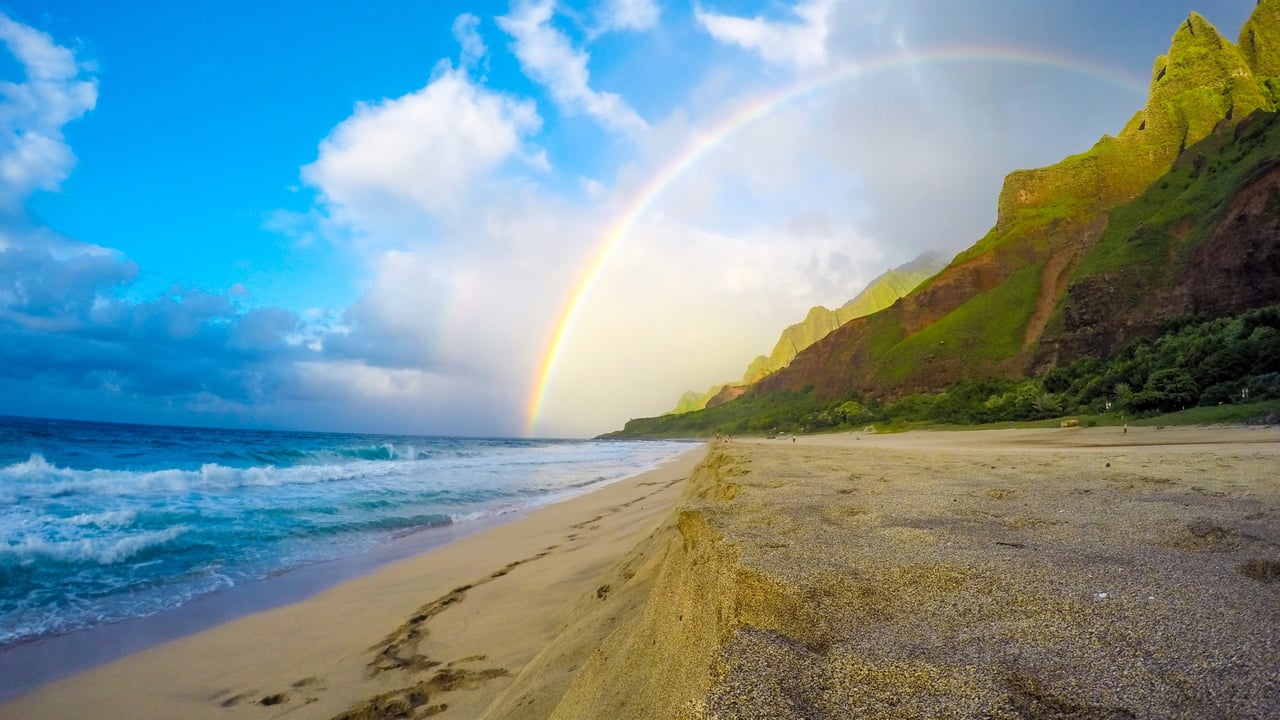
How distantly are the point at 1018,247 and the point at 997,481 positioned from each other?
7732cm

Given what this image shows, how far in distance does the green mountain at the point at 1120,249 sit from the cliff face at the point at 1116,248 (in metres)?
0.13

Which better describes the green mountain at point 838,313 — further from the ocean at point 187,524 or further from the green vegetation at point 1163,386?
the ocean at point 187,524

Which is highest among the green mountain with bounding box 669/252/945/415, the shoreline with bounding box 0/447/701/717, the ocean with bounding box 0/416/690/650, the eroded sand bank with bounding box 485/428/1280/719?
the green mountain with bounding box 669/252/945/415

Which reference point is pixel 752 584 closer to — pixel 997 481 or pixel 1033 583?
pixel 1033 583

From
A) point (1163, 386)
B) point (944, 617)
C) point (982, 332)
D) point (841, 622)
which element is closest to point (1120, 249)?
point (982, 332)

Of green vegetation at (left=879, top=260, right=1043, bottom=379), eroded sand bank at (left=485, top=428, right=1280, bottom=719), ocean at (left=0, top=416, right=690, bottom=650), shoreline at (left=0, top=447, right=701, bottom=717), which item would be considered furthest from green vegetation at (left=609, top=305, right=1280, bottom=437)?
ocean at (left=0, top=416, right=690, bottom=650)

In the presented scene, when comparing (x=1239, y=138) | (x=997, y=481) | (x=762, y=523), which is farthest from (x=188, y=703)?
(x=1239, y=138)

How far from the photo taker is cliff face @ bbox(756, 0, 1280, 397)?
2892 cm

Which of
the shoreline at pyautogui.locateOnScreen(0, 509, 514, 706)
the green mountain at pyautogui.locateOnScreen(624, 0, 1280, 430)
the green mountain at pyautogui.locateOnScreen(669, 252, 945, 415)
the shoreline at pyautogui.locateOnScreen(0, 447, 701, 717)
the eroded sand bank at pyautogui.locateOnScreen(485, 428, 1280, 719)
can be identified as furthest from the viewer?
the green mountain at pyautogui.locateOnScreen(669, 252, 945, 415)

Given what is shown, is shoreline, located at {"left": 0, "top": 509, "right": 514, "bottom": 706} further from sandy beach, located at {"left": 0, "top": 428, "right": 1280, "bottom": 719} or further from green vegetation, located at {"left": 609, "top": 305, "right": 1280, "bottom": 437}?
green vegetation, located at {"left": 609, "top": 305, "right": 1280, "bottom": 437}

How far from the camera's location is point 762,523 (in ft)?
11.2

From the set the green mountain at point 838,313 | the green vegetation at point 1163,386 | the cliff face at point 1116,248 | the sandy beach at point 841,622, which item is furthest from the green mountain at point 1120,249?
the green mountain at point 838,313

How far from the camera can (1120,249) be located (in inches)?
1455

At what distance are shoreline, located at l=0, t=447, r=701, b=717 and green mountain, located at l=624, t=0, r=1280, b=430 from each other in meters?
35.2
